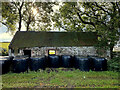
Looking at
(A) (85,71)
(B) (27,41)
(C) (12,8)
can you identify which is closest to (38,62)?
(A) (85,71)

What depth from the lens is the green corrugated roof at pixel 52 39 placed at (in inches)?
498

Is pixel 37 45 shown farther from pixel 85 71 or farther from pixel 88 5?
pixel 88 5

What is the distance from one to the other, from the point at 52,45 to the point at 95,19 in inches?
271

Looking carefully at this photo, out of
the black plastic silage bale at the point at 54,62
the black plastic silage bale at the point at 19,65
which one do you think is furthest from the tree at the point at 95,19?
the black plastic silage bale at the point at 19,65

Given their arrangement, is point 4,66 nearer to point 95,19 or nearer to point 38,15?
point 95,19

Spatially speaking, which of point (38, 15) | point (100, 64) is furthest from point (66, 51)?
point (38, 15)

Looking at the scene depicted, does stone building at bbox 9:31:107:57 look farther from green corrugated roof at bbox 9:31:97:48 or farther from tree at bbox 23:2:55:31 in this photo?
tree at bbox 23:2:55:31

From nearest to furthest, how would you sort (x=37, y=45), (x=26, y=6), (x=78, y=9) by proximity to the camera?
(x=37, y=45) → (x=78, y=9) → (x=26, y=6)

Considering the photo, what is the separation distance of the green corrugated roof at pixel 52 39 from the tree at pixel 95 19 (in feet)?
5.33

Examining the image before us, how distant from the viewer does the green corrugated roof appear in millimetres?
12648

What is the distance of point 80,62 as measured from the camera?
793cm

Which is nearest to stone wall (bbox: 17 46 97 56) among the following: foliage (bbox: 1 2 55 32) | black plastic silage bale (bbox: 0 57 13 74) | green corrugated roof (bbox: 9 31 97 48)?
green corrugated roof (bbox: 9 31 97 48)

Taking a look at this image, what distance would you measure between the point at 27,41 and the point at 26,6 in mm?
8727

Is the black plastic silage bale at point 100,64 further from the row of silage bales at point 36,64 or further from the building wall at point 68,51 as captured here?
the building wall at point 68,51
